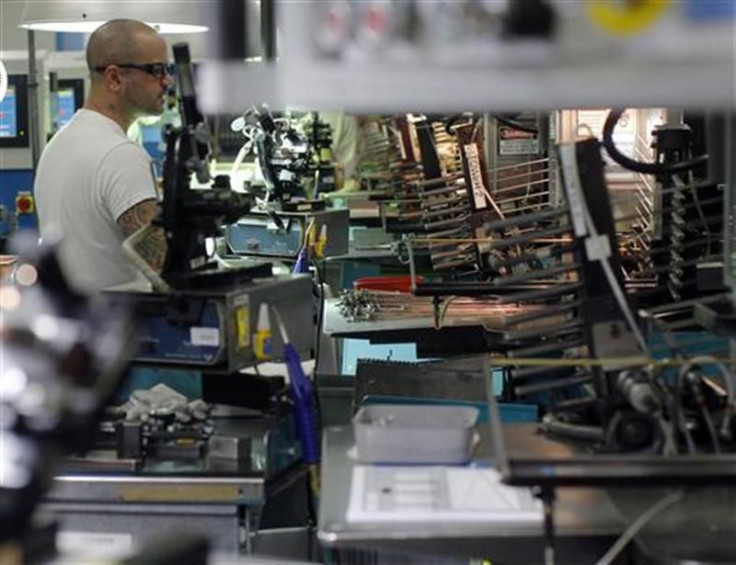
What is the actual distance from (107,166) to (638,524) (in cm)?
187

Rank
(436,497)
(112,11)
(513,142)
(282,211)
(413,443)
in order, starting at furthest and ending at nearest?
(513,142) → (282,211) → (112,11) → (413,443) → (436,497)

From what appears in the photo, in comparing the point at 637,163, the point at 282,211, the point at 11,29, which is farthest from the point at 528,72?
the point at 11,29

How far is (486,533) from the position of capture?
6.82ft

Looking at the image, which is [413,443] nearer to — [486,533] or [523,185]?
[486,533]

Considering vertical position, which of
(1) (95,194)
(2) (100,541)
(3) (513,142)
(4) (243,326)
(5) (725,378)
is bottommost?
(2) (100,541)

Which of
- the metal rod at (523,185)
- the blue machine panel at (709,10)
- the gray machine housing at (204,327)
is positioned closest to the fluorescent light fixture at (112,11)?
the gray machine housing at (204,327)

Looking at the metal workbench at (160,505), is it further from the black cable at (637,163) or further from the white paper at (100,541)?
the black cable at (637,163)

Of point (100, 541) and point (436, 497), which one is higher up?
point (436, 497)

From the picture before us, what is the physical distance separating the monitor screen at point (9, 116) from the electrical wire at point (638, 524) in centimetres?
574

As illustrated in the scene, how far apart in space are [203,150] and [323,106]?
1248 millimetres

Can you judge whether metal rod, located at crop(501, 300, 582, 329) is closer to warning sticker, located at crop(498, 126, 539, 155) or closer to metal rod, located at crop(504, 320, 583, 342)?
metal rod, located at crop(504, 320, 583, 342)

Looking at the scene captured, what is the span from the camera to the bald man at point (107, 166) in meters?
3.36

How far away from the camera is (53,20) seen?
3.92m

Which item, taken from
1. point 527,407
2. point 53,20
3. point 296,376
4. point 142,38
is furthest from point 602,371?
point 53,20
